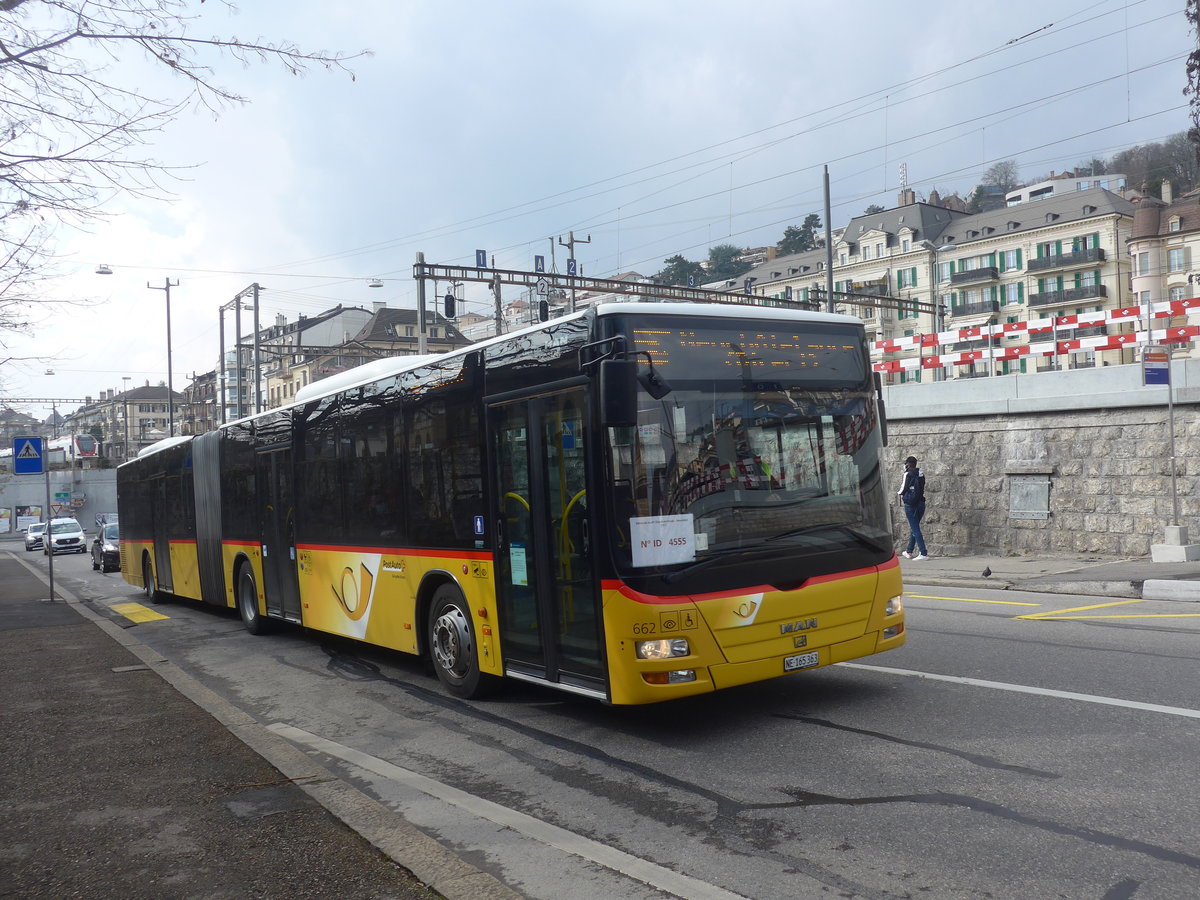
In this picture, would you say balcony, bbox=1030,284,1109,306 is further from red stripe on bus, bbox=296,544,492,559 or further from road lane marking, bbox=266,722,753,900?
road lane marking, bbox=266,722,753,900

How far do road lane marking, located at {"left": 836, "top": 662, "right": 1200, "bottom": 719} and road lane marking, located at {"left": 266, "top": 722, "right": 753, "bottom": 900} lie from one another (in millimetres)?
3476

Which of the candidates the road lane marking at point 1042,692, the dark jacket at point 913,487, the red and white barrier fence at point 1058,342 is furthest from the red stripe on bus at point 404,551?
the red and white barrier fence at point 1058,342

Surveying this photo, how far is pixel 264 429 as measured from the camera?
42.7 feet

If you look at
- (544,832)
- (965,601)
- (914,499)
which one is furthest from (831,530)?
(914,499)

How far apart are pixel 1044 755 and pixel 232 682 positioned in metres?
7.71

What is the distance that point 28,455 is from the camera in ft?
68.1

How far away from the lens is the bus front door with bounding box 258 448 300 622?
12125 millimetres

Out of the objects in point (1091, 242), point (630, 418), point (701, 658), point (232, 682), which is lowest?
point (232, 682)

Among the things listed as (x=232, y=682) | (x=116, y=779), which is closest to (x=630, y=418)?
(x=116, y=779)

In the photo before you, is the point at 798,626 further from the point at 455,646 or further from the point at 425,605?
the point at 425,605

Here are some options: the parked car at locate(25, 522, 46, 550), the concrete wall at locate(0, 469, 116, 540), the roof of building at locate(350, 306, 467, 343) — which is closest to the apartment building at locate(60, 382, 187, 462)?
the concrete wall at locate(0, 469, 116, 540)

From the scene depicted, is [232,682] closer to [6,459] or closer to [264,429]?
[264,429]

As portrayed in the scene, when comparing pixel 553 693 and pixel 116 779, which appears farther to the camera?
pixel 553 693

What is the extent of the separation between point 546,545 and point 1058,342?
14.4 meters
